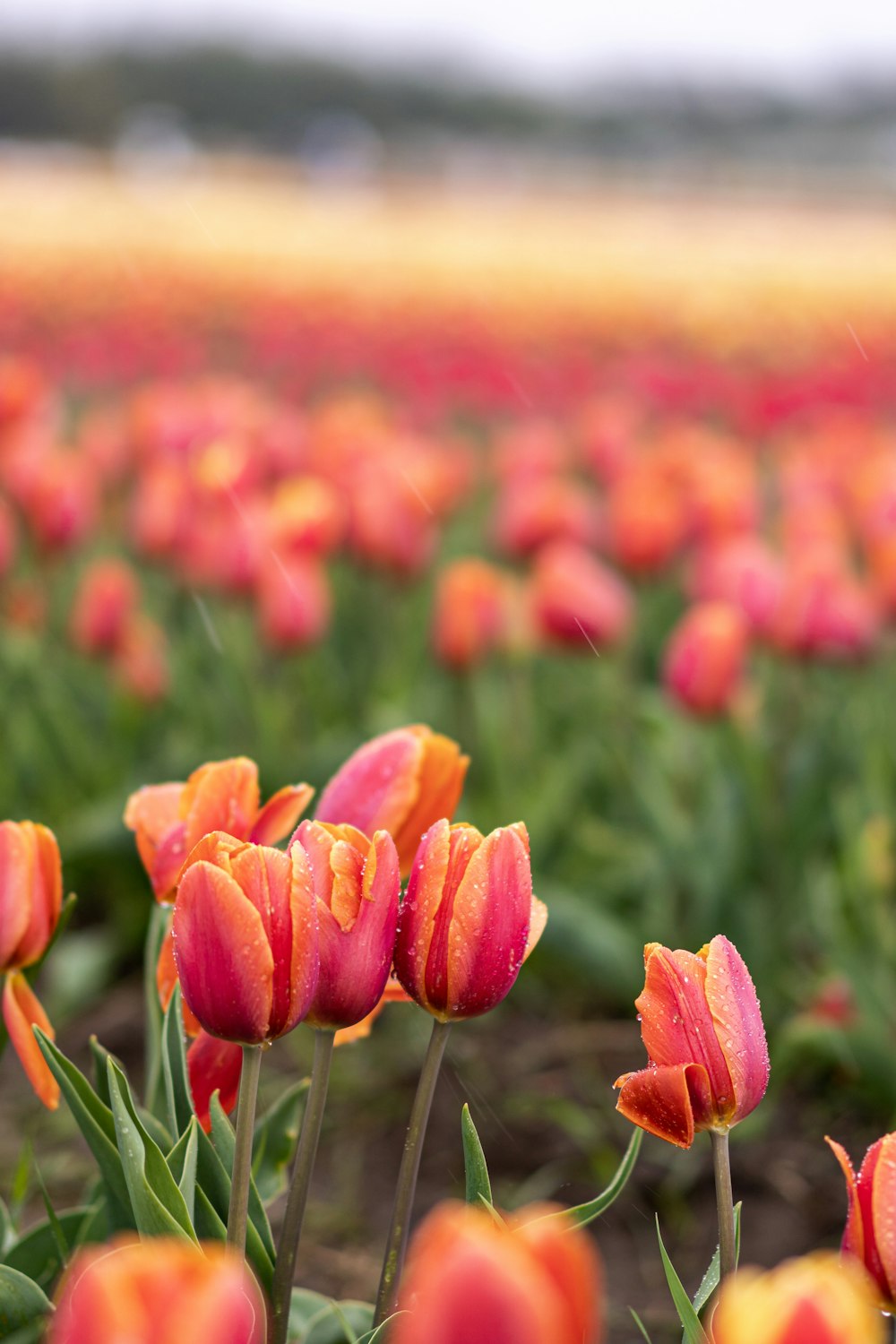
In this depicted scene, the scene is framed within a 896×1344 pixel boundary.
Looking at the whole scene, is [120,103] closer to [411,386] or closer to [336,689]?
[411,386]

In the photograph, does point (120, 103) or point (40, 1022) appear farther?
point (120, 103)

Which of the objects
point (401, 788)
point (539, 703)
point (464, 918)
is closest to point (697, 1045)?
point (464, 918)

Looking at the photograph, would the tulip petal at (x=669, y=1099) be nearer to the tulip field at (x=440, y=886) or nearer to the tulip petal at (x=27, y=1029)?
the tulip field at (x=440, y=886)

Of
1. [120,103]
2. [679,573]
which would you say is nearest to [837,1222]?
[679,573]

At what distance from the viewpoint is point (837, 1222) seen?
191 centimetres

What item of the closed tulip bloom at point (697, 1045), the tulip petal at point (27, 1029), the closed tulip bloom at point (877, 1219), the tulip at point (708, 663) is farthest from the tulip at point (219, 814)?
the tulip at point (708, 663)

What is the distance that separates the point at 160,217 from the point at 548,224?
25.4 feet

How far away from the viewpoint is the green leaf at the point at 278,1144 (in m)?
0.98

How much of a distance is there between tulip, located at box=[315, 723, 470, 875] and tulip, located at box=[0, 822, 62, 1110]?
0.16 meters

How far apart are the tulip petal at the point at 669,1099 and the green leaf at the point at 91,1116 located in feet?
0.91

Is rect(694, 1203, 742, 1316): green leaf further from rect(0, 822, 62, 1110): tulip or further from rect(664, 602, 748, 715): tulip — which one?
rect(664, 602, 748, 715): tulip

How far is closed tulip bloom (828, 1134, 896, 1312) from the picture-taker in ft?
2.00

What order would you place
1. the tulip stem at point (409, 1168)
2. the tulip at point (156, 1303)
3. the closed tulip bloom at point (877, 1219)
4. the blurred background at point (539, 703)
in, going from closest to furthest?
1. the tulip at point (156, 1303)
2. the closed tulip bloom at point (877, 1219)
3. the tulip stem at point (409, 1168)
4. the blurred background at point (539, 703)

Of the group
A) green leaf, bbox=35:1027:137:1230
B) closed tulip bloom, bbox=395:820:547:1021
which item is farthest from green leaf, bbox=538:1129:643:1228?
green leaf, bbox=35:1027:137:1230
